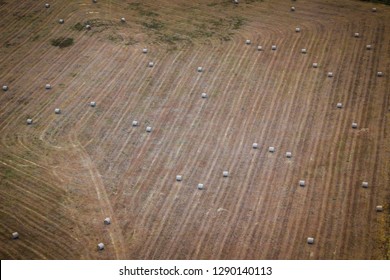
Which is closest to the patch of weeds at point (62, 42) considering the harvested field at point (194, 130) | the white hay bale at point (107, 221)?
the harvested field at point (194, 130)

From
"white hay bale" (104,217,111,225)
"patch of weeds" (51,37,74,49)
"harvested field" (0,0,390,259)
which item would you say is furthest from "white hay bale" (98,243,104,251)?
"patch of weeds" (51,37,74,49)

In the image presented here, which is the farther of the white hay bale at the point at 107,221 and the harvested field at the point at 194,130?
the white hay bale at the point at 107,221

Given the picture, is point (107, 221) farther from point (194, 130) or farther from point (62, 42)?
point (62, 42)

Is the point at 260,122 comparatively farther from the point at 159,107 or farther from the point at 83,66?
the point at 83,66

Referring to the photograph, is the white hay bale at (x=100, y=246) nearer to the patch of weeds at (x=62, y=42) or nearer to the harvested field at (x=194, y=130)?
the harvested field at (x=194, y=130)

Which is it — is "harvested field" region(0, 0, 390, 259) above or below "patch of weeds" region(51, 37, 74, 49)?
below

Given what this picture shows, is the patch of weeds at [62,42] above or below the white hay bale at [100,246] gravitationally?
above

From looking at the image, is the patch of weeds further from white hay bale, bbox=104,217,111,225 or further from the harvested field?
white hay bale, bbox=104,217,111,225

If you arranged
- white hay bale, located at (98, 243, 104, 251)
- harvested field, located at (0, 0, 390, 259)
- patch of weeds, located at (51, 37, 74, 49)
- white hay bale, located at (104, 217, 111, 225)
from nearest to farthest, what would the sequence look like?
white hay bale, located at (98, 243, 104, 251), harvested field, located at (0, 0, 390, 259), white hay bale, located at (104, 217, 111, 225), patch of weeds, located at (51, 37, 74, 49)
